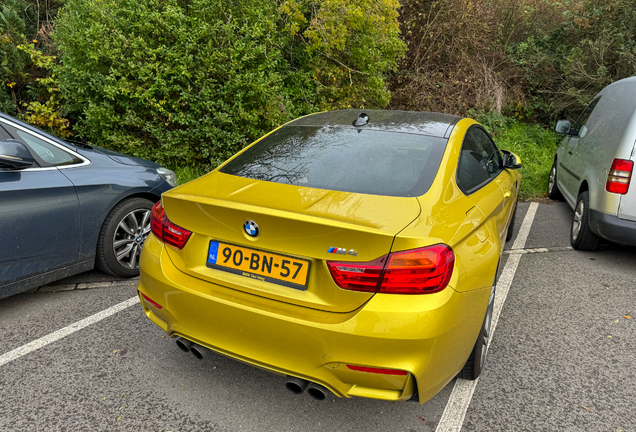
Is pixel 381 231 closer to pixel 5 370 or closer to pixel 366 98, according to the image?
pixel 5 370

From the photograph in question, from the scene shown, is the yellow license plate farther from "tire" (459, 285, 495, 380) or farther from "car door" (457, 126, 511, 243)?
"tire" (459, 285, 495, 380)

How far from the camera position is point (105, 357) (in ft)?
9.46

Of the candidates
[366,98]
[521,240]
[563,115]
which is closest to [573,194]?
[521,240]

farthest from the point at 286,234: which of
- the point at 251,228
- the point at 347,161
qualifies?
the point at 347,161

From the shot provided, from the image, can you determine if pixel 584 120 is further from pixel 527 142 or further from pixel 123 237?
pixel 123 237

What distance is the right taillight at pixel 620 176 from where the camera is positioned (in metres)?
4.28

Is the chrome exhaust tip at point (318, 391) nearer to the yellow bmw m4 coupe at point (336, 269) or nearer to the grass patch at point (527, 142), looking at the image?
the yellow bmw m4 coupe at point (336, 269)

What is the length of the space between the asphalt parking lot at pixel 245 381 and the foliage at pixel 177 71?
3.32 meters

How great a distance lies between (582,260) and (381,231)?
387cm

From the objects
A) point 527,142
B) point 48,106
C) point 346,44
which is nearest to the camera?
point 48,106

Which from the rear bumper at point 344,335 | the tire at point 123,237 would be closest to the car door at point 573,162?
the rear bumper at point 344,335

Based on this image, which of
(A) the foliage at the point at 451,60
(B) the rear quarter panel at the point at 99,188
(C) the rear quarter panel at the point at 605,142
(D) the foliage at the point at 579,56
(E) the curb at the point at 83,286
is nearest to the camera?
(B) the rear quarter panel at the point at 99,188

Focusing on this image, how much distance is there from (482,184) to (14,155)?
3.09 meters

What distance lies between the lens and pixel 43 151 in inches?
136
